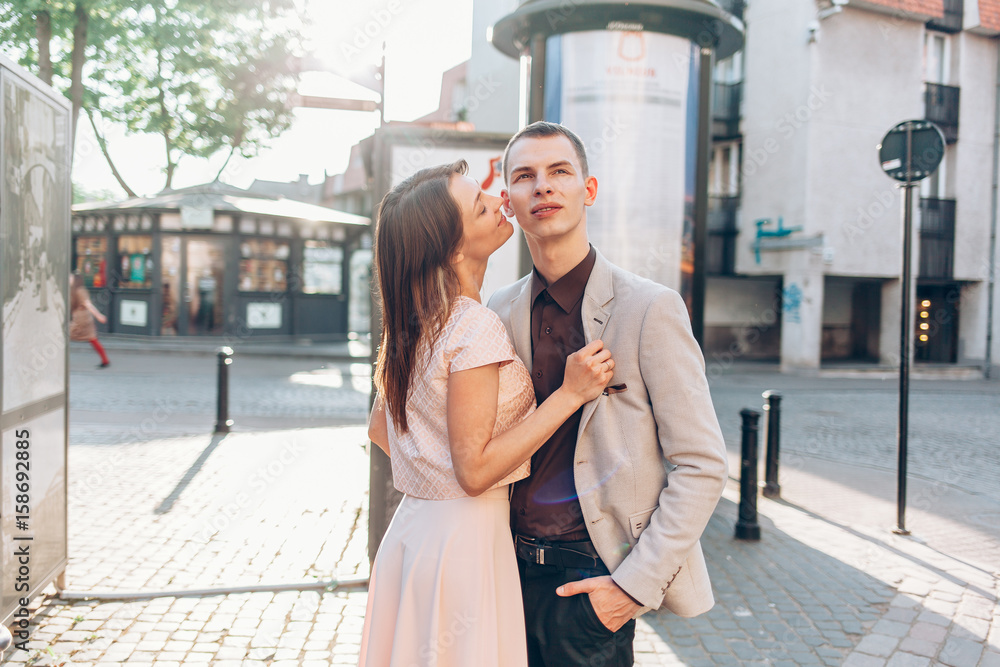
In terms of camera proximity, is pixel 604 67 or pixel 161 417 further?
pixel 161 417

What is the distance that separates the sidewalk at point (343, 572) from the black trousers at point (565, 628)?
1797mm

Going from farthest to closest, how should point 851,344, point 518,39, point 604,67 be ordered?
1. point 851,344
2. point 518,39
3. point 604,67

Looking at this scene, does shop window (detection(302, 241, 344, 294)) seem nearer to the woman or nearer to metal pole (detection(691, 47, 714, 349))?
metal pole (detection(691, 47, 714, 349))

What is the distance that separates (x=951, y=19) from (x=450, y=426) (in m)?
25.1

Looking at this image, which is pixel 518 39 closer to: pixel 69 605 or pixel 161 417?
pixel 69 605

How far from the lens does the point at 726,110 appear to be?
22062 mm

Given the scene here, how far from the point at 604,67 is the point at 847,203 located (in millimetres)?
17333

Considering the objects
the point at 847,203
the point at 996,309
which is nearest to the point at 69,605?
the point at 847,203

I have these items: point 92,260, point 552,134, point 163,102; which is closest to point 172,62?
point 163,102

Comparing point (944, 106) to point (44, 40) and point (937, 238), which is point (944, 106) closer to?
point (937, 238)

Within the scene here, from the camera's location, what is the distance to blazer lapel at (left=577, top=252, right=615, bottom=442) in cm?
198

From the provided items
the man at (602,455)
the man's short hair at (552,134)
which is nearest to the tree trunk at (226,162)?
the man's short hair at (552,134)

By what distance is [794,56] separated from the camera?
782 inches

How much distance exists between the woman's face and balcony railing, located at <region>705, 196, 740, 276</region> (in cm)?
2113
